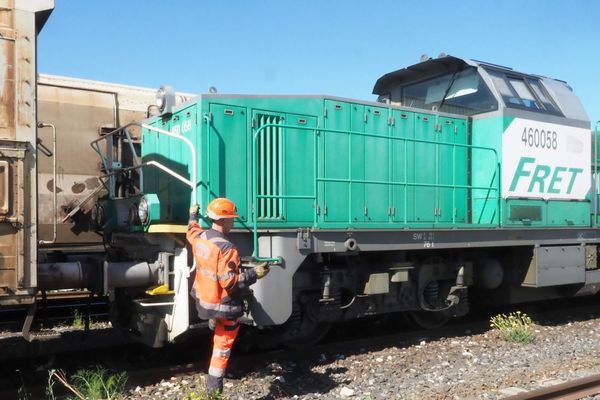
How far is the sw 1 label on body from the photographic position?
284 inches

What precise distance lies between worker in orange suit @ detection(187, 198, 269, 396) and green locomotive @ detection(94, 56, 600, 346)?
51 cm

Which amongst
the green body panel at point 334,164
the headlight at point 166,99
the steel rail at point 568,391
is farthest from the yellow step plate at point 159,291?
the steel rail at point 568,391

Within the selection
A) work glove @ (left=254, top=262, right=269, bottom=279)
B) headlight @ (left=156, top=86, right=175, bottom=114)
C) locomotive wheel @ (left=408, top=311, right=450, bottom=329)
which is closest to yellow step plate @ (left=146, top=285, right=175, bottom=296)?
work glove @ (left=254, top=262, right=269, bottom=279)

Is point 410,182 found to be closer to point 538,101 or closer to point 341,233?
point 341,233

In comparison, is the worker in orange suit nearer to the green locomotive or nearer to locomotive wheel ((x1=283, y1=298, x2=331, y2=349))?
the green locomotive

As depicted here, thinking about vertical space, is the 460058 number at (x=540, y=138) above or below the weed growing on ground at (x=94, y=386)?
above

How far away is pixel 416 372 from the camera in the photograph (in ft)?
18.7

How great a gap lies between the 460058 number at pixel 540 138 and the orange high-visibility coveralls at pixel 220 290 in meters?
4.67

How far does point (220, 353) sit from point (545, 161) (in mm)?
5439

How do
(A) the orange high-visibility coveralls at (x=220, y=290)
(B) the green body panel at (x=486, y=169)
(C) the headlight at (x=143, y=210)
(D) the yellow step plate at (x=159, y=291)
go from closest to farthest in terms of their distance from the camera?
(A) the orange high-visibility coveralls at (x=220, y=290)
(D) the yellow step plate at (x=159, y=291)
(C) the headlight at (x=143, y=210)
(B) the green body panel at (x=486, y=169)

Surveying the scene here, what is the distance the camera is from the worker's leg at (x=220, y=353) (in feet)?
14.6

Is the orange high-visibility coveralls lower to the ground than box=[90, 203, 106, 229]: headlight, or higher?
lower

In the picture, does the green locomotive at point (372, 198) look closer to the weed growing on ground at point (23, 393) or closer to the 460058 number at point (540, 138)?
the 460058 number at point (540, 138)

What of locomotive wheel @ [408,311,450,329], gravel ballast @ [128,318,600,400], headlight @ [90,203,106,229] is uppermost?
headlight @ [90,203,106,229]
